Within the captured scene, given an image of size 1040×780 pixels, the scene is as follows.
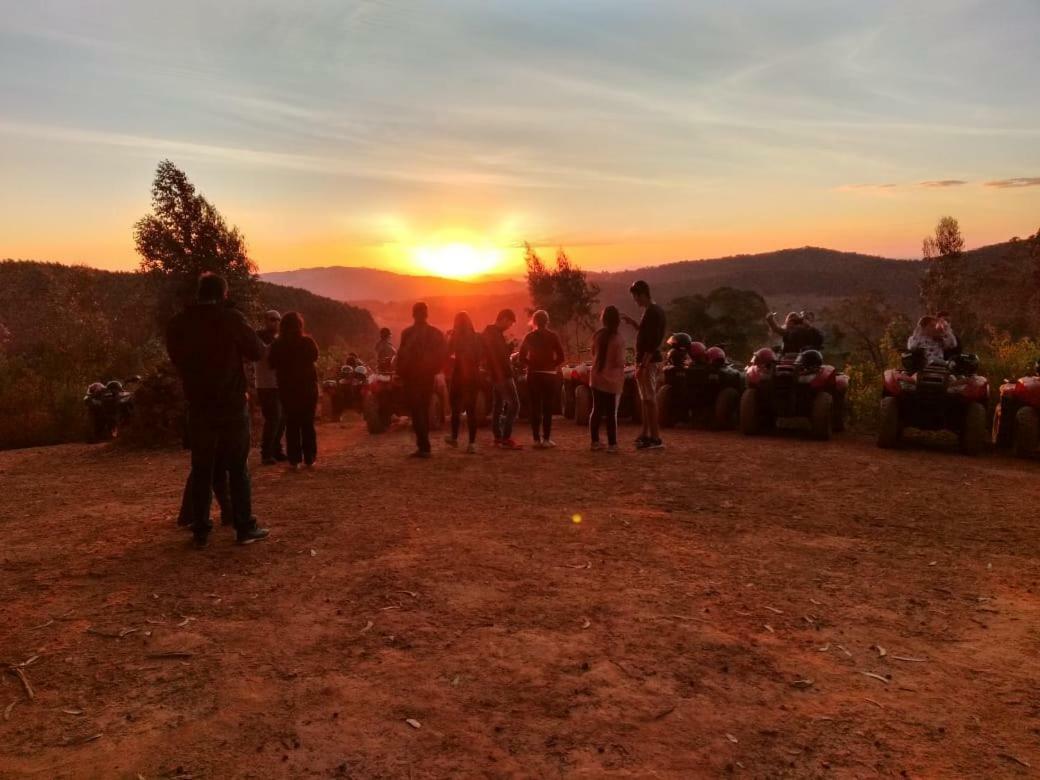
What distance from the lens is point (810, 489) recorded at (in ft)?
23.9

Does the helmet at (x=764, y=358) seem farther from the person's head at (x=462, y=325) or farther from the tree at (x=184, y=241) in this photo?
the tree at (x=184, y=241)

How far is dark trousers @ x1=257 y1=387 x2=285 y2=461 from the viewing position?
8.56 m

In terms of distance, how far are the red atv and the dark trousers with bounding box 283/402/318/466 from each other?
27.9ft

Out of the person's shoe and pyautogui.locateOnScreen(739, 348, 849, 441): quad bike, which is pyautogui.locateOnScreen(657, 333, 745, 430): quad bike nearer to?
pyautogui.locateOnScreen(739, 348, 849, 441): quad bike

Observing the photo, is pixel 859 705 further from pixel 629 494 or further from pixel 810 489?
pixel 810 489

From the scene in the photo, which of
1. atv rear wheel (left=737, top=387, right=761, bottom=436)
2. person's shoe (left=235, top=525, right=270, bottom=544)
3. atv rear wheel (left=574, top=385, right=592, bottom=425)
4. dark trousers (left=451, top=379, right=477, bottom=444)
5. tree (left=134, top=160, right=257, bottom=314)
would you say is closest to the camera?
person's shoe (left=235, top=525, right=270, bottom=544)

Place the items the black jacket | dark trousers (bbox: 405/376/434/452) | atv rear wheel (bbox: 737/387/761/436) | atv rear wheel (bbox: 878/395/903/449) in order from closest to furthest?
the black jacket → dark trousers (bbox: 405/376/434/452) → atv rear wheel (bbox: 878/395/903/449) → atv rear wheel (bbox: 737/387/761/436)

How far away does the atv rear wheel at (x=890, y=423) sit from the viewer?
9.72 metres

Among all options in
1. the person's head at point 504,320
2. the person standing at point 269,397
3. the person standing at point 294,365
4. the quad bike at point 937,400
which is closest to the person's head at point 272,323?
the person standing at point 269,397

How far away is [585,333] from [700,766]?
45915 mm

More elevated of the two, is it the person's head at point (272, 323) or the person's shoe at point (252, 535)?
the person's head at point (272, 323)

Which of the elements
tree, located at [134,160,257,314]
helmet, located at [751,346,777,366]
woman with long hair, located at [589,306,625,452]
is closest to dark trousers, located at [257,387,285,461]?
woman with long hair, located at [589,306,625,452]

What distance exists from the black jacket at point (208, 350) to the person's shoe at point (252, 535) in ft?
2.97

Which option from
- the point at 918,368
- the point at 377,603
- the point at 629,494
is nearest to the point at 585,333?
the point at 918,368
